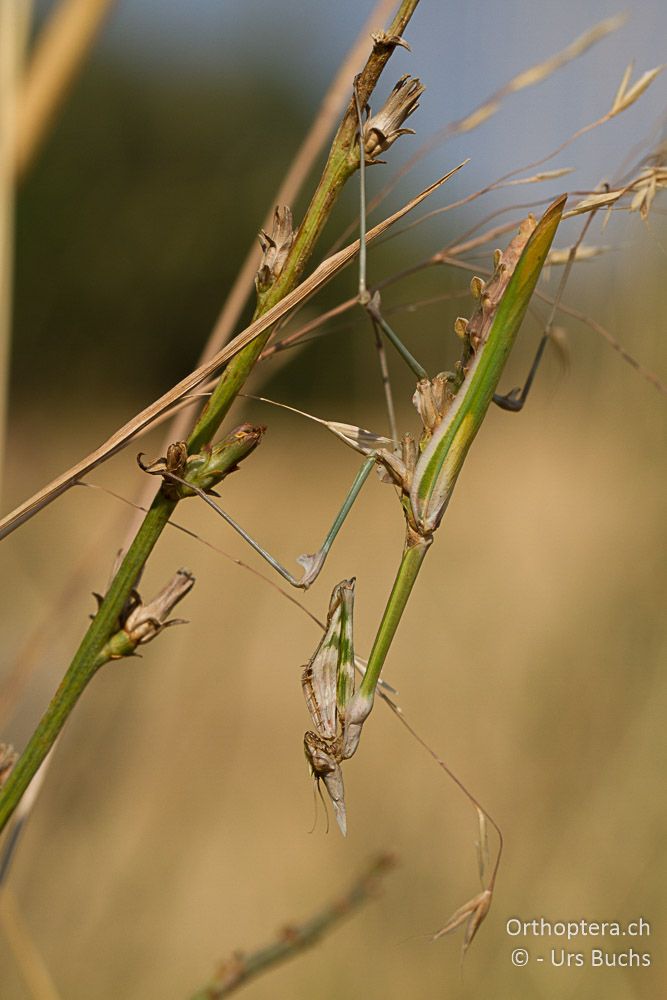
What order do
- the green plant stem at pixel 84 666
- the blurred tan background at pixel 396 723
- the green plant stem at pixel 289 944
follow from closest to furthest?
1. the green plant stem at pixel 84 666
2. the green plant stem at pixel 289 944
3. the blurred tan background at pixel 396 723

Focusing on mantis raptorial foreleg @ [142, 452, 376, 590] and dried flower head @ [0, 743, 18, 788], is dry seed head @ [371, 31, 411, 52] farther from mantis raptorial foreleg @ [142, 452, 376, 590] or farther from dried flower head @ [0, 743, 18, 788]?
dried flower head @ [0, 743, 18, 788]

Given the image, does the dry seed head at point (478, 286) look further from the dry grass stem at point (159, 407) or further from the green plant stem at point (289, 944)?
the green plant stem at point (289, 944)

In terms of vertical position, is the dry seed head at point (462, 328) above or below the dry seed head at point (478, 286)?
below

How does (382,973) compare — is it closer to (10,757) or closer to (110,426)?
(10,757)

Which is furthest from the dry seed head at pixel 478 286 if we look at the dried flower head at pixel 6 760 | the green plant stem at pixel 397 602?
the dried flower head at pixel 6 760

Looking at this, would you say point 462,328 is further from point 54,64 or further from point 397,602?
point 54,64

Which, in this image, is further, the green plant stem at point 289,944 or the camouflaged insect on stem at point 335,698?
the green plant stem at point 289,944

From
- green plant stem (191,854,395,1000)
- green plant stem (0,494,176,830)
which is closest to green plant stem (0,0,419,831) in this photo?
green plant stem (0,494,176,830)
